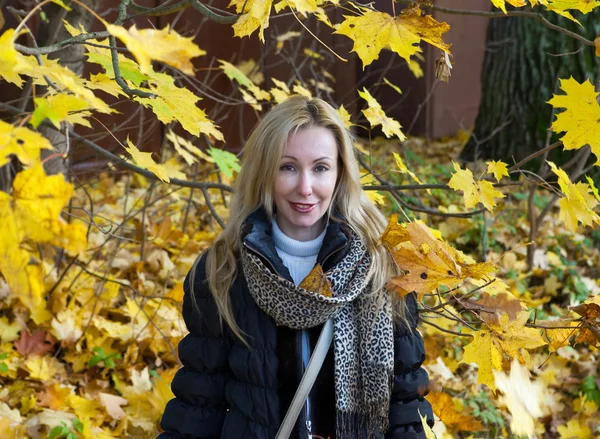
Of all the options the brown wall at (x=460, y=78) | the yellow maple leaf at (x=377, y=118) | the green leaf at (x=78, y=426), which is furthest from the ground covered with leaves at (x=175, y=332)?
the brown wall at (x=460, y=78)

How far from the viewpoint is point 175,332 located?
3248 millimetres

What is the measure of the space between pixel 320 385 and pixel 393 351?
0.74 feet

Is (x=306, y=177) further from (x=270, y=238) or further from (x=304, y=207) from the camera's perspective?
(x=270, y=238)

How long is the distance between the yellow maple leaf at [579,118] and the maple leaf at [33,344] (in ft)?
7.18

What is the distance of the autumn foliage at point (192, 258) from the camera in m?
1.12

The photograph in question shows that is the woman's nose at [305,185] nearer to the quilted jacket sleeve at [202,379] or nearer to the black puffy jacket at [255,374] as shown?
the black puffy jacket at [255,374]

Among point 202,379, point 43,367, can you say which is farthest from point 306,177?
point 43,367

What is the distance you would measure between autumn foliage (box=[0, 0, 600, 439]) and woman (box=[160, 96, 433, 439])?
0.40 feet

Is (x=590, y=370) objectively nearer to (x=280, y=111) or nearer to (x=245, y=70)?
(x=280, y=111)

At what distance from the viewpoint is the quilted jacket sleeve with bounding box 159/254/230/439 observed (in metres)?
2.05

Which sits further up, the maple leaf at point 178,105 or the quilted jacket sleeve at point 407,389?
the maple leaf at point 178,105

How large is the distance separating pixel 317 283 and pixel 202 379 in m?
0.47

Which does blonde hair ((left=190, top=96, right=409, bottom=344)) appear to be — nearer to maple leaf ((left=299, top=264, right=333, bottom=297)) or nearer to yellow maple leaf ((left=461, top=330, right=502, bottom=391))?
maple leaf ((left=299, top=264, right=333, bottom=297))

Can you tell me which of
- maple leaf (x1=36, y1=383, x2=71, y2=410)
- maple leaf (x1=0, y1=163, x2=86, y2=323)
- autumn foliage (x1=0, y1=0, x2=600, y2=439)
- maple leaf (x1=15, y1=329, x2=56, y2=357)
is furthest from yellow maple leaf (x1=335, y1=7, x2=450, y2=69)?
maple leaf (x1=15, y1=329, x2=56, y2=357)
